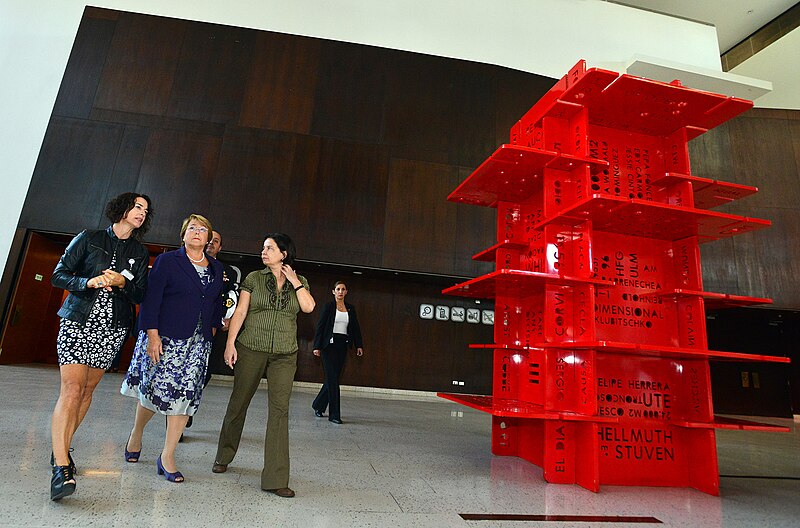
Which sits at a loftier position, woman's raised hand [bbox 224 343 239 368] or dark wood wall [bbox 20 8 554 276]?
dark wood wall [bbox 20 8 554 276]

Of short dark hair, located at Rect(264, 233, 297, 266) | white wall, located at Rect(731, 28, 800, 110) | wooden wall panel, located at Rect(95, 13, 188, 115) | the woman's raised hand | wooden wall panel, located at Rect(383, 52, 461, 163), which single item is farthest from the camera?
white wall, located at Rect(731, 28, 800, 110)

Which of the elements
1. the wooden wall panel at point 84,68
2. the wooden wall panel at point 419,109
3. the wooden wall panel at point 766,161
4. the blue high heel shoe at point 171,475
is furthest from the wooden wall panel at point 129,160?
the wooden wall panel at point 766,161

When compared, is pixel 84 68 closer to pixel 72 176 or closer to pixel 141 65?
pixel 141 65

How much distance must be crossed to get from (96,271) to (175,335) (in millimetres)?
522

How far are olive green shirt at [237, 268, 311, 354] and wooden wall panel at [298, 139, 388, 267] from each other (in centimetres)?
526

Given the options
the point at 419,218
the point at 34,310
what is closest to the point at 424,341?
the point at 419,218

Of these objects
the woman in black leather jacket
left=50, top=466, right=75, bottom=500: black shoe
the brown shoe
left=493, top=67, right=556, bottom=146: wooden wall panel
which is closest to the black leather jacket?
the woman in black leather jacket

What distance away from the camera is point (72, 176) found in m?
7.61

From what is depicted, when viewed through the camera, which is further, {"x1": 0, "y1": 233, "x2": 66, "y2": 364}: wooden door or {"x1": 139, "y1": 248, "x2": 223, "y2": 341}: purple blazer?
{"x1": 0, "y1": 233, "x2": 66, "y2": 364}: wooden door

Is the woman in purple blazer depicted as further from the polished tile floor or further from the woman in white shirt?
the woman in white shirt

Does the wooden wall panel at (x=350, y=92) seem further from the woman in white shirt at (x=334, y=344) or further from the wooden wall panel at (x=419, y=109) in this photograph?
the woman in white shirt at (x=334, y=344)

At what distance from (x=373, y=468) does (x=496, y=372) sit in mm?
1610

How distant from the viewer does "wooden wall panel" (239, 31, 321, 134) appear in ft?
27.0

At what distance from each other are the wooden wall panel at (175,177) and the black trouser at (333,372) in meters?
4.26
